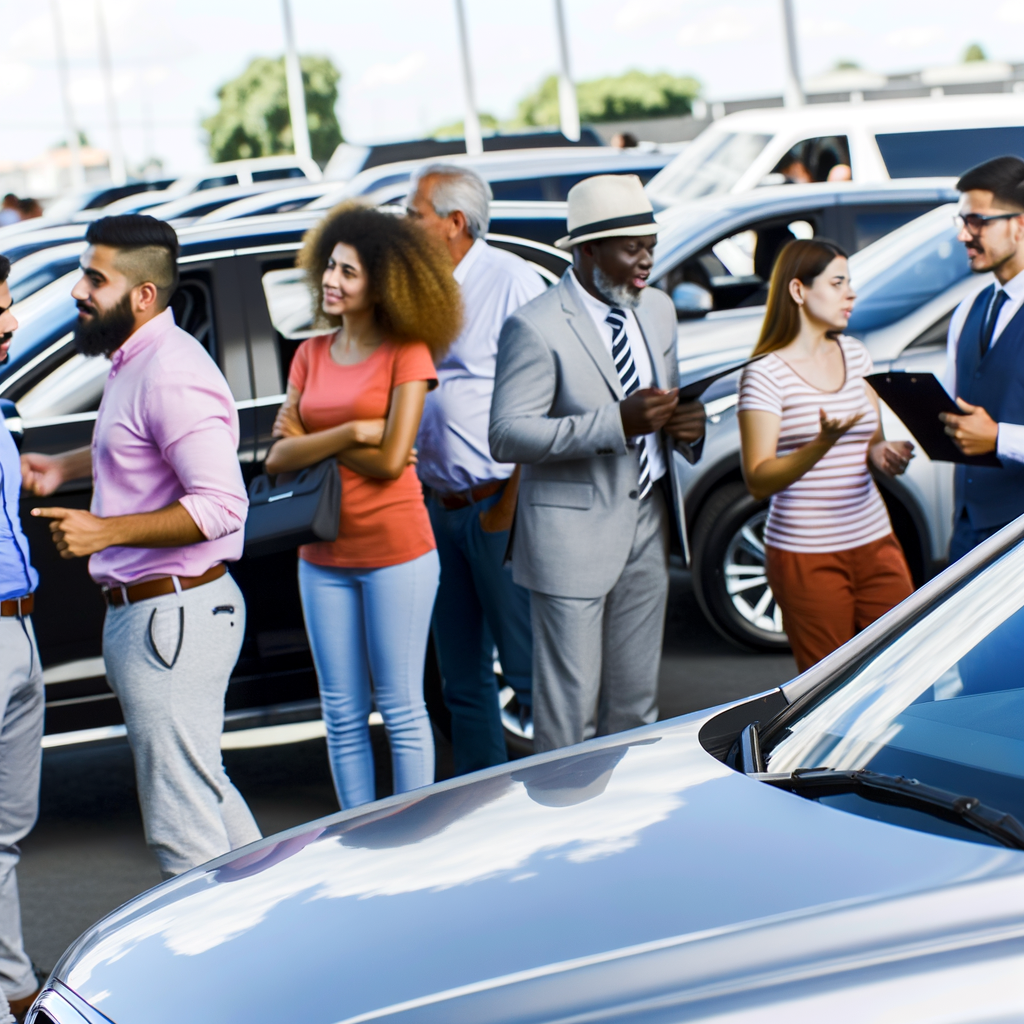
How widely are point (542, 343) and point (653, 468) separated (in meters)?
0.50

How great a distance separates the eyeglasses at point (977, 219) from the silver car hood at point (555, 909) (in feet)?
7.49

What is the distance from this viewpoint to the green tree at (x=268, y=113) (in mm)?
71500

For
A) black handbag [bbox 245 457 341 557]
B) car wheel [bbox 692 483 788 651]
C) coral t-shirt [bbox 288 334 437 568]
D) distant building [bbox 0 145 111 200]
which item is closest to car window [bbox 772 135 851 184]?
car wheel [bbox 692 483 788 651]

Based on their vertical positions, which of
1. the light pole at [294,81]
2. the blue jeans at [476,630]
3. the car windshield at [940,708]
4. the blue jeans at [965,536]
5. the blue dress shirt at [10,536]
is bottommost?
the blue jeans at [476,630]

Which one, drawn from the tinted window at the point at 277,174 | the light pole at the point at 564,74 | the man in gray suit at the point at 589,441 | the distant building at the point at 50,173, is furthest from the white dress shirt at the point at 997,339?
the distant building at the point at 50,173

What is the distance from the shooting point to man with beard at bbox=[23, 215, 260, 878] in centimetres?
319

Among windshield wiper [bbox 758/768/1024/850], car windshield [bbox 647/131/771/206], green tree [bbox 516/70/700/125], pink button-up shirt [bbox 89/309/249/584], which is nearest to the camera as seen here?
windshield wiper [bbox 758/768/1024/850]

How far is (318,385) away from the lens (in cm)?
405

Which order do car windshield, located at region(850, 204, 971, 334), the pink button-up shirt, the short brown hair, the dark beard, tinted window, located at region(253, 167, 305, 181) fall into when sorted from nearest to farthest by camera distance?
the pink button-up shirt, the dark beard, the short brown hair, car windshield, located at region(850, 204, 971, 334), tinted window, located at region(253, 167, 305, 181)

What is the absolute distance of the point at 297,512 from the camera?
387 centimetres

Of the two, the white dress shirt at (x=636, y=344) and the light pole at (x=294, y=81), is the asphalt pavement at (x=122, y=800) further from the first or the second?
the light pole at (x=294, y=81)

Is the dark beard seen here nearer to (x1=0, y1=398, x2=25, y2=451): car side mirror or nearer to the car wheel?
(x1=0, y1=398, x2=25, y2=451): car side mirror

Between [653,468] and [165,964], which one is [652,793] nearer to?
[165,964]

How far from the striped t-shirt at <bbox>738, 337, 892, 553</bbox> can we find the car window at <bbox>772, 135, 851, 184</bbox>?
7062 millimetres
